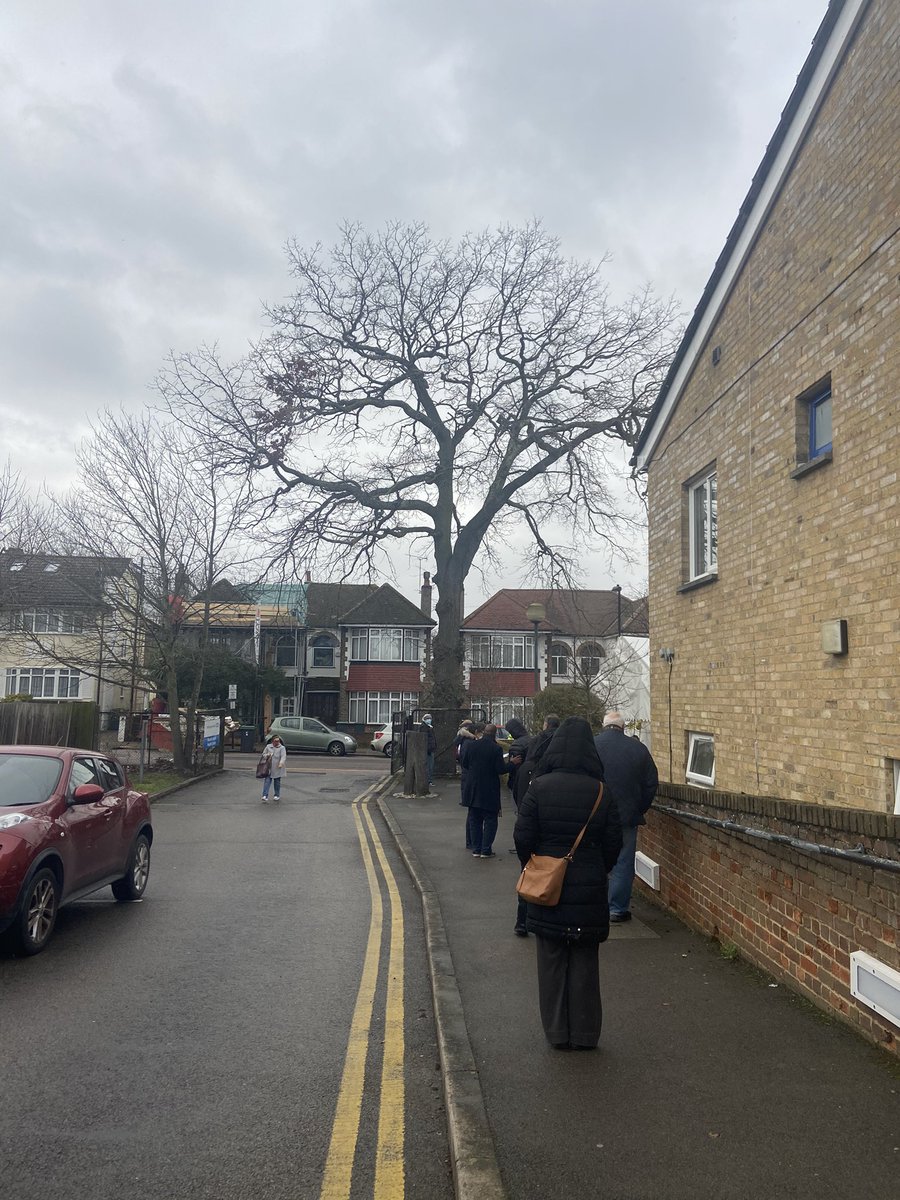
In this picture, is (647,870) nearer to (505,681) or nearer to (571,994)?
(571,994)

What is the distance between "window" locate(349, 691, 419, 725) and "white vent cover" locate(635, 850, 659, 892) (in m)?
44.2

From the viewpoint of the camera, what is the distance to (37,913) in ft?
24.0

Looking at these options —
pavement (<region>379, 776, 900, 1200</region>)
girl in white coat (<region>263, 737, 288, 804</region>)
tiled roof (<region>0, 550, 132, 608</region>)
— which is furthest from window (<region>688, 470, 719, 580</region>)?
tiled roof (<region>0, 550, 132, 608</region>)

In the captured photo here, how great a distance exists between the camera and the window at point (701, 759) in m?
10.5

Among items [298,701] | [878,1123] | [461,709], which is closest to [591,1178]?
[878,1123]

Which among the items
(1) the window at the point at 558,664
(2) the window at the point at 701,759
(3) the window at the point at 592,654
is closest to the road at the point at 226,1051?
(2) the window at the point at 701,759

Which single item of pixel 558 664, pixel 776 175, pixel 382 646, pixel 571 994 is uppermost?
pixel 776 175

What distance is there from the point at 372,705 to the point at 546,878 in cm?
4910

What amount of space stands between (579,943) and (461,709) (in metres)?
21.1

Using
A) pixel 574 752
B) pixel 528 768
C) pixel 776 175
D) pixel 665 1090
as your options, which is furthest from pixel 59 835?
pixel 776 175

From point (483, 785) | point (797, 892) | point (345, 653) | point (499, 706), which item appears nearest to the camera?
point (797, 892)

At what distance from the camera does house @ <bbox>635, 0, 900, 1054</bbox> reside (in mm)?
5547

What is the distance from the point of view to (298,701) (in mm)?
52000

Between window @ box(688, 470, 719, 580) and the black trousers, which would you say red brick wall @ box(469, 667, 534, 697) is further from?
the black trousers
